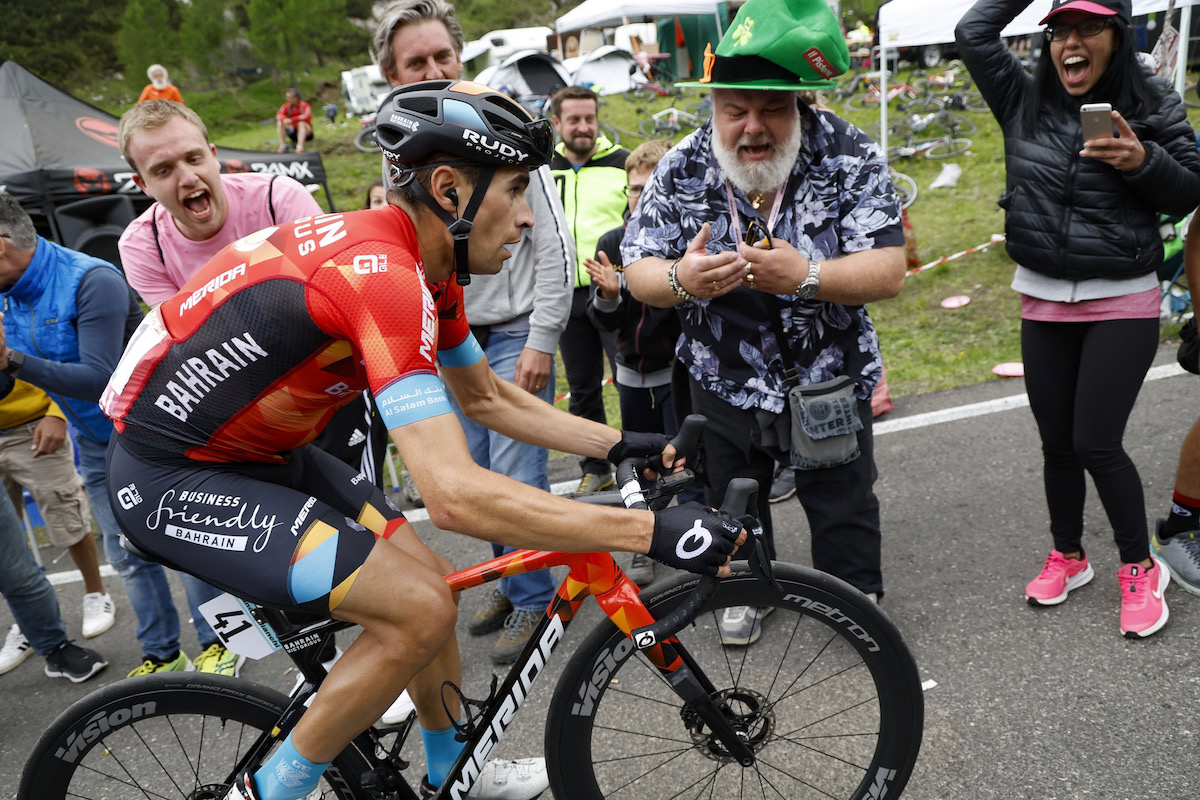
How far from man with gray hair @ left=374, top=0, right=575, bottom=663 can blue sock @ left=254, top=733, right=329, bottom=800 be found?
1.49 metres

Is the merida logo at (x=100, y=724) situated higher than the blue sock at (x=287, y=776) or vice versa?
the merida logo at (x=100, y=724)

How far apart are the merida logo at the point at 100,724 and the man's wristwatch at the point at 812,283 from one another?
2.16 meters

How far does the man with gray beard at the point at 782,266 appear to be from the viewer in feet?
8.92

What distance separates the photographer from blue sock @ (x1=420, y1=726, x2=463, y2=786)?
2.37 meters

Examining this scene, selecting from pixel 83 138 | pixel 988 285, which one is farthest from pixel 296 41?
pixel 988 285

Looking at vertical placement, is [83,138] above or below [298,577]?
above

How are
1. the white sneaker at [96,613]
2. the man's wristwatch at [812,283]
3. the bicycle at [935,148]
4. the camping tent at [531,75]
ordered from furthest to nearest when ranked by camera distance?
the bicycle at [935,148] → the camping tent at [531,75] → the white sneaker at [96,613] → the man's wristwatch at [812,283]

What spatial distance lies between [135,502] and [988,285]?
743 centimetres

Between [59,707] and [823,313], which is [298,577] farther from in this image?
[59,707]

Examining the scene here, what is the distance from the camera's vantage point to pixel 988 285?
25.5 feet

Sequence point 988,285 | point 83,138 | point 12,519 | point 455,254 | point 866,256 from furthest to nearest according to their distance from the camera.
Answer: point 83,138 < point 988,285 < point 12,519 < point 866,256 < point 455,254

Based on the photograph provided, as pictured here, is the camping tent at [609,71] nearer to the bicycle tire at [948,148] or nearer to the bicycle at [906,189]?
the bicycle tire at [948,148]

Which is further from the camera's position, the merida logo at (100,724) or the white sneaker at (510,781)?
the white sneaker at (510,781)

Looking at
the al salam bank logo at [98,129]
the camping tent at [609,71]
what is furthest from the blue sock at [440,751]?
the camping tent at [609,71]
